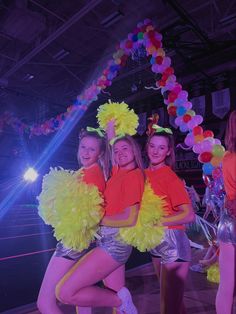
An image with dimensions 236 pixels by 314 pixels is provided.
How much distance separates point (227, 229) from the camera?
2.08 meters

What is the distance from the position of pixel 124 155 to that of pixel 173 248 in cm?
72

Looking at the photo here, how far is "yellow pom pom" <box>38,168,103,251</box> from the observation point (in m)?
2.01

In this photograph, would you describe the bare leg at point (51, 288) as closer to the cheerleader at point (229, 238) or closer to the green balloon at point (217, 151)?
the cheerleader at point (229, 238)

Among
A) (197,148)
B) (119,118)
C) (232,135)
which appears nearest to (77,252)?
(119,118)

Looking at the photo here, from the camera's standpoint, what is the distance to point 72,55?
1050 centimetres

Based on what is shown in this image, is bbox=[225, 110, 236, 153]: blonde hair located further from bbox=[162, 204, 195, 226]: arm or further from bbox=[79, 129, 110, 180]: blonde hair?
bbox=[79, 129, 110, 180]: blonde hair

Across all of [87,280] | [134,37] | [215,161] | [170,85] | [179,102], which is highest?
[134,37]

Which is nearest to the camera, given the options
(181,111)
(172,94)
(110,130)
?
(110,130)

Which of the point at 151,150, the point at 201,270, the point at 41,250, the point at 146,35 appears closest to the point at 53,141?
the point at 41,250

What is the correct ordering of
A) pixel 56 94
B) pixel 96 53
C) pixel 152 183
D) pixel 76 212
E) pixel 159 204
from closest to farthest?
pixel 76 212 < pixel 159 204 < pixel 152 183 < pixel 96 53 < pixel 56 94

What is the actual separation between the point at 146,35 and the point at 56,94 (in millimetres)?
9312

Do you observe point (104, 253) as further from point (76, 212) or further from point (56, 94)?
point (56, 94)

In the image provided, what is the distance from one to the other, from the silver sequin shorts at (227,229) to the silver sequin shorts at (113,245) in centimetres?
62

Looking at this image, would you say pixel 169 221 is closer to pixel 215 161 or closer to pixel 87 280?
pixel 87 280
